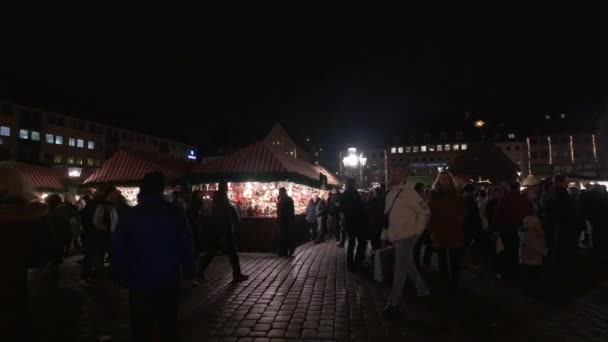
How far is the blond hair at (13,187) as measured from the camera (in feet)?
10.5

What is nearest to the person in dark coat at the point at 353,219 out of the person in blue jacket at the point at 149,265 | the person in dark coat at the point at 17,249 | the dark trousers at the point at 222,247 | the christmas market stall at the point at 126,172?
the dark trousers at the point at 222,247

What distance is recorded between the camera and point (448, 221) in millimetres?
7344

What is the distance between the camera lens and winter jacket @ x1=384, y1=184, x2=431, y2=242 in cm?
625

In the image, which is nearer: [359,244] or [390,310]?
[390,310]

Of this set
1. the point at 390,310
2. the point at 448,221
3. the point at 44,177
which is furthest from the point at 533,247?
the point at 44,177

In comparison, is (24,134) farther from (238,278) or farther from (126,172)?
(238,278)

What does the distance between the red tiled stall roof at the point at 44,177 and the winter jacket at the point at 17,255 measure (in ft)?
63.2

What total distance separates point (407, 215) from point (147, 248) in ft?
12.4

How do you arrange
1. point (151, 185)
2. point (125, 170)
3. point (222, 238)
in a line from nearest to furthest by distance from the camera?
1. point (151, 185)
2. point (222, 238)
3. point (125, 170)

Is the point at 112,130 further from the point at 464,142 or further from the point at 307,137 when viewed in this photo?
the point at 464,142

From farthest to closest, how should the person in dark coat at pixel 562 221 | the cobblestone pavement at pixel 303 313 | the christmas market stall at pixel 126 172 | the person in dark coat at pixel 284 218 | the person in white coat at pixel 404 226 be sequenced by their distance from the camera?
the christmas market stall at pixel 126 172 < the person in dark coat at pixel 284 218 < the person in dark coat at pixel 562 221 < the person in white coat at pixel 404 226 < the cobblestone pavement at pixel 303 313

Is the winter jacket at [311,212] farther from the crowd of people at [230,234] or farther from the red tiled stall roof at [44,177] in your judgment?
the red tiled stall roof at [44,177]

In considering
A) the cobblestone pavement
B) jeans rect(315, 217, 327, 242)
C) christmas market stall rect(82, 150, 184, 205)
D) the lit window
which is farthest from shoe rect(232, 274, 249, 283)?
the lit window

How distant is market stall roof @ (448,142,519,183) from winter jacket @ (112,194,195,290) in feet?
68.6
